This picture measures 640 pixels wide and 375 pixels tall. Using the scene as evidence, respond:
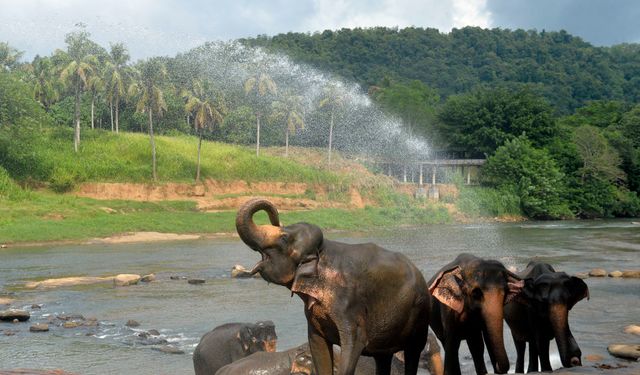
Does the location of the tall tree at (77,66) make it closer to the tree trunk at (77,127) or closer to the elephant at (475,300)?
the tree trunk at (77,127)

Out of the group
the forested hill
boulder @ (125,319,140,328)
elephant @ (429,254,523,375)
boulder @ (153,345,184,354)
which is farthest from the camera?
the forested hill

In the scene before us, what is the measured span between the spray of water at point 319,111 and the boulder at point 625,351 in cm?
7100

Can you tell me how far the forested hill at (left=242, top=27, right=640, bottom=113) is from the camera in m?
154

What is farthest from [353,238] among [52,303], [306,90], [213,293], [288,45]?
[288,45]

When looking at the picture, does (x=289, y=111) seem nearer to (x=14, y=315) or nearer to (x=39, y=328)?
(x=14, y=315)

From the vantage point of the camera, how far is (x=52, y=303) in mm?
21016

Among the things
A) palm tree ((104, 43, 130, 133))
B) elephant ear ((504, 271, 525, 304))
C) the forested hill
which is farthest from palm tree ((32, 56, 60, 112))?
elephant ear ((504, 271, 525, 304))

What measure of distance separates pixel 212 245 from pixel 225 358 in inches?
1280

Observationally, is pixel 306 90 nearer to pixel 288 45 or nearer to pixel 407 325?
pixel 288 45

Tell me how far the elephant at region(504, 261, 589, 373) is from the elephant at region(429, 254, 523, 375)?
1.01 metres

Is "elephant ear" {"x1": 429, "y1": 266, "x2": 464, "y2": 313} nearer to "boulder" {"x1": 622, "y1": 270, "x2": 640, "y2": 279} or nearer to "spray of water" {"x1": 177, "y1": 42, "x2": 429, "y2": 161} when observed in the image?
"boulder" {"x1": 622, "y1": 270, "x2": 640, "y2": 279}

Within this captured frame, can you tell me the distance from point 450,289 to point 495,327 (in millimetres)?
667

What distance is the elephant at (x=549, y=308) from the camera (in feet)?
31.7

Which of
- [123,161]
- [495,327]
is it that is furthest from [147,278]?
[123,161]
